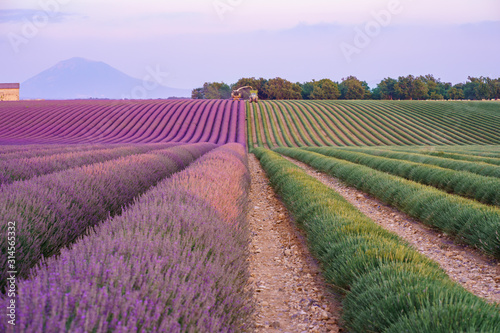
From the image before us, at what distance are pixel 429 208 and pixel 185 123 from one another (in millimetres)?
30557

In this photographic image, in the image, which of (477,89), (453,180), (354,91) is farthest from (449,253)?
(477,89)

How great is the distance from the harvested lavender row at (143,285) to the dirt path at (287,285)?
0.68 meters

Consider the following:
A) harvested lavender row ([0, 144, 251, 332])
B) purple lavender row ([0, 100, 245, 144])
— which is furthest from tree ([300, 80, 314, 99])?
harvested lavender row ([0, 144, 251, 332])

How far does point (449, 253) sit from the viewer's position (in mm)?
4875

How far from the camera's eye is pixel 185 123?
115 feet

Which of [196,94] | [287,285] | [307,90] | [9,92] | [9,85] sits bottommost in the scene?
[287,285]

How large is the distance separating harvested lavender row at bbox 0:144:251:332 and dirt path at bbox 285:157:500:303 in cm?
271

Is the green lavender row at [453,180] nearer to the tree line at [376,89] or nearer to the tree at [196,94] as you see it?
the tree line at [376,89]

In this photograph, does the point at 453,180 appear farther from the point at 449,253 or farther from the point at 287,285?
the point at 287,285

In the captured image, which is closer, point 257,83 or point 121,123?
point 121,123

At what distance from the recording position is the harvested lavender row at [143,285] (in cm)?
140

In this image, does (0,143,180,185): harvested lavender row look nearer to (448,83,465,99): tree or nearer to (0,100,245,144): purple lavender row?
(0,100,245,144): purple lavender row

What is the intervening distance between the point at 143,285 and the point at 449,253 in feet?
14.9

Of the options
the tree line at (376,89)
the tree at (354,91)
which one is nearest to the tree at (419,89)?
the tree line at (376,89)
